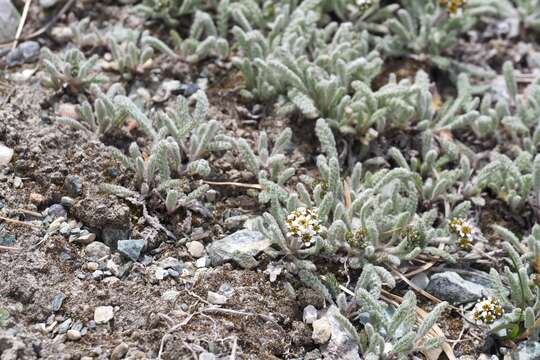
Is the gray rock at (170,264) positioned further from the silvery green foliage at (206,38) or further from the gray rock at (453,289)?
the silvery green foliage at (206,38)

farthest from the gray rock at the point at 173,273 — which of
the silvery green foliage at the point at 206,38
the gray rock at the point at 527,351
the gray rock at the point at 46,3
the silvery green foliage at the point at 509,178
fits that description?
the gray rock at the point at 46,3

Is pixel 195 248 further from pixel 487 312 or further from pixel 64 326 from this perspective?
pixel 487 312

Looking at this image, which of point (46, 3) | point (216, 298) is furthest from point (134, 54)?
point (216, 298)

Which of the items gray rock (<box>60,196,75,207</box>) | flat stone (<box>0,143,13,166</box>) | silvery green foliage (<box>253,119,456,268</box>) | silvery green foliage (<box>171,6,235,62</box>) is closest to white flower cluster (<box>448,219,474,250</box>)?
silvery green foliage (<box>253,119,456,268</box>)

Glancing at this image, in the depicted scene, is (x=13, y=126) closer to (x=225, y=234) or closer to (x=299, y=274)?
(x=225, y=234)

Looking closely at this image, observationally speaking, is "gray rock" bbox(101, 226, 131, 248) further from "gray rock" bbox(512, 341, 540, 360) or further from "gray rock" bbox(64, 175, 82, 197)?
"gray rock" bbox(512, 341, 540, 360)
